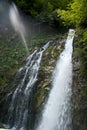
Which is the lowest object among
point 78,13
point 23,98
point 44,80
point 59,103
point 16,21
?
point 59,103

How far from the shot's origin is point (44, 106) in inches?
548

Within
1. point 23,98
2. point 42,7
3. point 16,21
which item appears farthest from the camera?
point 42,7

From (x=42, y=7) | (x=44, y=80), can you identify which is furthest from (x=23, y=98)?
(x=42, y=7)

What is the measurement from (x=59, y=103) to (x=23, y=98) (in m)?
1.98

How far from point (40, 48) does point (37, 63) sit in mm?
1643

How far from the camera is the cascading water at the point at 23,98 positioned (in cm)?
1426

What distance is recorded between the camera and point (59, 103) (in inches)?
541

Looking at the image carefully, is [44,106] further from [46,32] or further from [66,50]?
[46,32]

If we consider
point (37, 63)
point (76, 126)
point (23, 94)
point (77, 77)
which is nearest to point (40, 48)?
point (37, 63)

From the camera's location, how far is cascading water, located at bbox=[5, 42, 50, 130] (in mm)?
14258

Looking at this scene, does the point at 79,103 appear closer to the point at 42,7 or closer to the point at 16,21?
the point at 16,21

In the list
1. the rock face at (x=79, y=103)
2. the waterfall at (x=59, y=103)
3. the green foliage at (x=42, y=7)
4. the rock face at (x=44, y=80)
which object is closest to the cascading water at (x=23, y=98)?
the rock face at (x=44, y=80)

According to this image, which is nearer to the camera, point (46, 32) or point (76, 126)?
point (76, 126)

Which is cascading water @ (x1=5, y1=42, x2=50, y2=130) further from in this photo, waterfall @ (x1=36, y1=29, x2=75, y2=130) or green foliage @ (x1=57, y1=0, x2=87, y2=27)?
green foliage @ (x1=57, y1=0, x2=87, y2=27)
